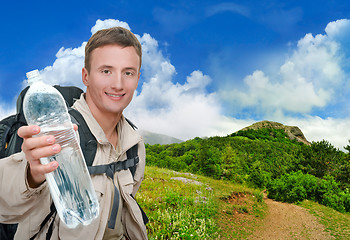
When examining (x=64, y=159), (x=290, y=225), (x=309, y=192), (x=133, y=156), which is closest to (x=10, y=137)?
(x=64, y=159)

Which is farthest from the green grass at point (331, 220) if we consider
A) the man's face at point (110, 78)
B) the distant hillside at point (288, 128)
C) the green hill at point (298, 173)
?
the distant hillside at point (288, 128)

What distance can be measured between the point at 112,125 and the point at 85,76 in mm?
611

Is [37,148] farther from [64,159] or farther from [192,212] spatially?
[192,212]

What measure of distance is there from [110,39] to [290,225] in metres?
11.6

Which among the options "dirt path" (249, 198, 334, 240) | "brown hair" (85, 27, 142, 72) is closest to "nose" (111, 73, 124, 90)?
"brown hair" (85, 27, 142, 72)

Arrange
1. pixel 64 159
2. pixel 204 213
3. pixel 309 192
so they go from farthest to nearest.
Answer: pixel 309 192 < pixel 204 213 < pixel 64 159

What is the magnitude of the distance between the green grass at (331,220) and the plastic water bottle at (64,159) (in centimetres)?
1127

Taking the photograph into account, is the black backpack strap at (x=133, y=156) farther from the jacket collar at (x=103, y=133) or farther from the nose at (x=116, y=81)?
the nose at (x=116, y=81)

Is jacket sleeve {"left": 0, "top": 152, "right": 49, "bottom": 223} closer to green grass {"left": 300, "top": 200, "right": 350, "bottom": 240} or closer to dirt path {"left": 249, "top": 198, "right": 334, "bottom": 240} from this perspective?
dirt path {"left": 249, "top": 198, "right": 334, "bottom": 240}

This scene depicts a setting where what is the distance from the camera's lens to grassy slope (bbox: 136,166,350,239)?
22.2 ft

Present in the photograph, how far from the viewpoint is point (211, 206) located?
9.38m

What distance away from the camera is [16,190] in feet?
6.04

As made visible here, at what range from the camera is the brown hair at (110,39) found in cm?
265

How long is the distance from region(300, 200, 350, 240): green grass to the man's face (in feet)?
36.5
